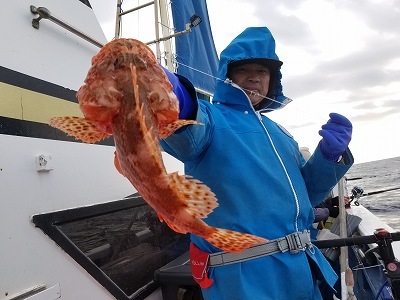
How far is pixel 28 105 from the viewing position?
2.26m

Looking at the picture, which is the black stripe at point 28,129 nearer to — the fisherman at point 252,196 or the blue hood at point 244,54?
the fisherman at point 252,196

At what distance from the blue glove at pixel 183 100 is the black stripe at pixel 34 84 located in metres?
1.24

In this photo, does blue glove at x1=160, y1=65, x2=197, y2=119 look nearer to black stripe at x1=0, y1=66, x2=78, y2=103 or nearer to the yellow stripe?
the yellow stripe

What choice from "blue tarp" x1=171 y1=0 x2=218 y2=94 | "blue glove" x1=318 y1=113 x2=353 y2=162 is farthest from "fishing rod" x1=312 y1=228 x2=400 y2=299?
"blue tarp" x1=171 y1=0 x2=218 y2=94

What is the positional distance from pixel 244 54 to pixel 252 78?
197mm

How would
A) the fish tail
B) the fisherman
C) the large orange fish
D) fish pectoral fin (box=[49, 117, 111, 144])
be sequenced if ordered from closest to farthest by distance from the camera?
the large orange fish < fish pectoral fin (box=[49, 117, 111, 144]) < the fish tail < the fisherman

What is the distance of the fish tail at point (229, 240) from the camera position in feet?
4.76

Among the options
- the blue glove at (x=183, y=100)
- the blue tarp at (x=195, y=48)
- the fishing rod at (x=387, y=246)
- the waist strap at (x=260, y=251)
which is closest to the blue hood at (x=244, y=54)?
the blue glove at (x=183, y=100)

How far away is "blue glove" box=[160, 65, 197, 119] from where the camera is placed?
1.53 m

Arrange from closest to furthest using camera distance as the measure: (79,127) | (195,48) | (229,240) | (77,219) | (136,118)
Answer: (136,118), (79,127), (229,240), (77,219), (195,48)

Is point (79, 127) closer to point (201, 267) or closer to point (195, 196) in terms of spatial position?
point (195, 196)

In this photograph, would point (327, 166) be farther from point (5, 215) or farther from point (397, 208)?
point (397, 208)

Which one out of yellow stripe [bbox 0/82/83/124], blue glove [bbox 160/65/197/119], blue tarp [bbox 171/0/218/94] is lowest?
blue glove [bbox 160/65/197/119]

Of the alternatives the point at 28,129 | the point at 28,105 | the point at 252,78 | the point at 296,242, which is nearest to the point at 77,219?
the point at 28,129
